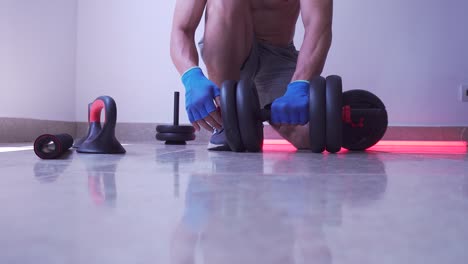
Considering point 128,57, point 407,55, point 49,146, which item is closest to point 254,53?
point 49,146

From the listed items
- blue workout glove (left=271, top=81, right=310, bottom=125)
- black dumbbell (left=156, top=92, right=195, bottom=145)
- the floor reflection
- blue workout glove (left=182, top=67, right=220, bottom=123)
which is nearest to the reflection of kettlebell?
blue workout glove (left=182, top=67, right=220, bottom=123)

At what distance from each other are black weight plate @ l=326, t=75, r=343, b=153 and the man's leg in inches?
20.3

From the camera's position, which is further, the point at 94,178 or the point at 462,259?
the point at 94,178

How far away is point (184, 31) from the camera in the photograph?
1554mm

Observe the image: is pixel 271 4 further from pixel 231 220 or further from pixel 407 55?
pixel 231 220

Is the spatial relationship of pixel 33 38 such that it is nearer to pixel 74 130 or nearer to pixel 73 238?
pixel 74 130

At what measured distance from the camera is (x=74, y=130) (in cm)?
300

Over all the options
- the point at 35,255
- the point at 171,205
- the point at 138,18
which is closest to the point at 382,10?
the point at 138,18

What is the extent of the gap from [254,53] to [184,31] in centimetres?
33

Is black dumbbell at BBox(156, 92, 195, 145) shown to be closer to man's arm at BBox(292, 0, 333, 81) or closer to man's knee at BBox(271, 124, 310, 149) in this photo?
man's knee at BBox(271, 124, 310, 149)

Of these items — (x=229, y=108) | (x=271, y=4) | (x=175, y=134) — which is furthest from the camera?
(x=175, y=134)

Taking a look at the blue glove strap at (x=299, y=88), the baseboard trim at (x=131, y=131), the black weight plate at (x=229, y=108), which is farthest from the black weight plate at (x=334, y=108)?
the baseboard trim at (x=131, y=131)

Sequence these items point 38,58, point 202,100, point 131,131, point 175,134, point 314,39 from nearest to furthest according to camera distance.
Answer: point 202,100 < point 314,39 < point 175,134 < point 38,58 < point 131,131

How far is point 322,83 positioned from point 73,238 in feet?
3.06
